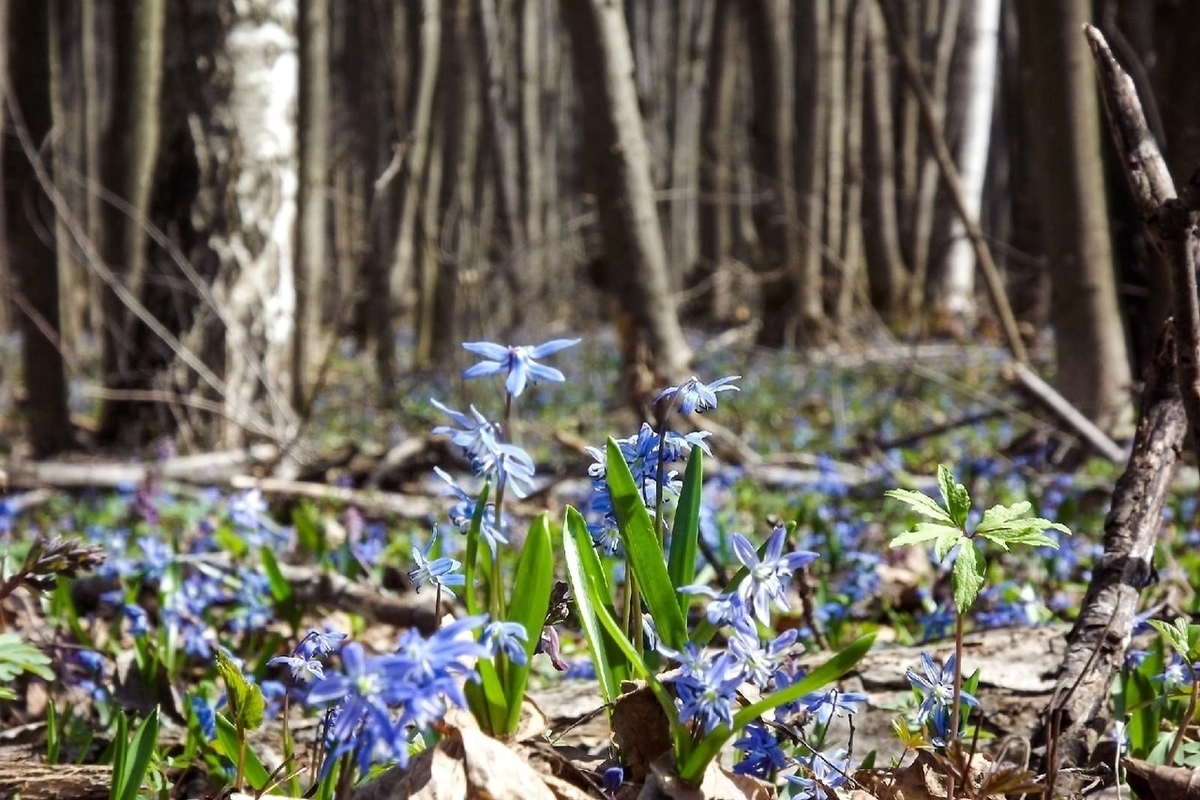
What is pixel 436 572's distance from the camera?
1.24 m

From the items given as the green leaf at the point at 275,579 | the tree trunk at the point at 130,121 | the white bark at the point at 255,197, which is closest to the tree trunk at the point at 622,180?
the white bark at the point at 255,197

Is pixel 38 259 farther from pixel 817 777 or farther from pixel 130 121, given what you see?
pixel 817 777

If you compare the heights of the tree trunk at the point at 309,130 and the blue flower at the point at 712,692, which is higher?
the tree trunk at the point at 309,130

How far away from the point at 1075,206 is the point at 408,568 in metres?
3.33

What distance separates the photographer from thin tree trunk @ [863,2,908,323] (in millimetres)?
12211

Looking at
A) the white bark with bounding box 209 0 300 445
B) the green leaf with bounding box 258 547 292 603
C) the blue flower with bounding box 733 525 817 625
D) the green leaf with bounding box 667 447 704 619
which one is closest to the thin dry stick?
the white bark with bounding box 209 0 300 445

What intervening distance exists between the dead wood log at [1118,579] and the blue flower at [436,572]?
0.74 metres

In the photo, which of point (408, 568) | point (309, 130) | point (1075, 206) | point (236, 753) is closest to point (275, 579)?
point (408, 568)

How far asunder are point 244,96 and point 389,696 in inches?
207

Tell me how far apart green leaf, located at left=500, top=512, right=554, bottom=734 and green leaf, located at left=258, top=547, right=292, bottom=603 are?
1.56 meters

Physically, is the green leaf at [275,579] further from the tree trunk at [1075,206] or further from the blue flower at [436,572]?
the tree trunk at [1075,206]

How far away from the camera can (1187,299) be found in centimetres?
150

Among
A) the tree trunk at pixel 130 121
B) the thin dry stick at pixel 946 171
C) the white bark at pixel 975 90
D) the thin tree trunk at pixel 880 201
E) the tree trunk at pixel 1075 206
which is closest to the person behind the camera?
the tree trunk at pixel 1075 206

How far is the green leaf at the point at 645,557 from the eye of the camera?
128 centimetres
